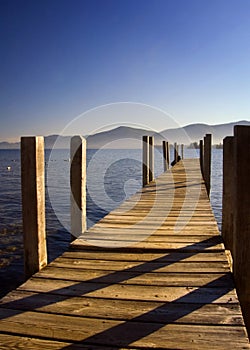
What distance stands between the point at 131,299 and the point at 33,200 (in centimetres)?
136

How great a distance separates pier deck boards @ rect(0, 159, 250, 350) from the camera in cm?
222

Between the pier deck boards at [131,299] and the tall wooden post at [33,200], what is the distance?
0.20 m

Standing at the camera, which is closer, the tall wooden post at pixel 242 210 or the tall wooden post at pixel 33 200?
the tall wooden post at pixel 242 210

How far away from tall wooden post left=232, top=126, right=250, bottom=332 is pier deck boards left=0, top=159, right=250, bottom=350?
16cm

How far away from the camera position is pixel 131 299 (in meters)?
2.77

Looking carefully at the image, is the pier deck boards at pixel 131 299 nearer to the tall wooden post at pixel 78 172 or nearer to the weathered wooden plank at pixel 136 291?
the weathered wooden plank at pixel 136 291

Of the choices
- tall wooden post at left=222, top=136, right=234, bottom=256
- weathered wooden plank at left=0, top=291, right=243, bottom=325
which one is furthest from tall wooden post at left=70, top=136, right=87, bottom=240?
tall wooden post at left=222, top=136, right=234, bottom=256

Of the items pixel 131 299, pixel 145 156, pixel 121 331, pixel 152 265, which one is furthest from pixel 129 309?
pixel 145 156

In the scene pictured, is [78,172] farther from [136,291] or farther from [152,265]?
[136,291]

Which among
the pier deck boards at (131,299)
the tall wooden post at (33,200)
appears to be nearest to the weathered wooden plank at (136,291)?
the pier deck boards at (131,299)

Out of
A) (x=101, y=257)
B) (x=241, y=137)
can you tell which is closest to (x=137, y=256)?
(x=101, y=257)

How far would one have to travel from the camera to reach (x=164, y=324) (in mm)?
2391

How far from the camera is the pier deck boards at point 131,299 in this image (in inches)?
87.6

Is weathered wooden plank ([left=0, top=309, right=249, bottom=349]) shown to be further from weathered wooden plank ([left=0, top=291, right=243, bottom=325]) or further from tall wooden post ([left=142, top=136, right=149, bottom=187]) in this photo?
tall wooden post ([left=142, top=136, right=149, bottom=187])
